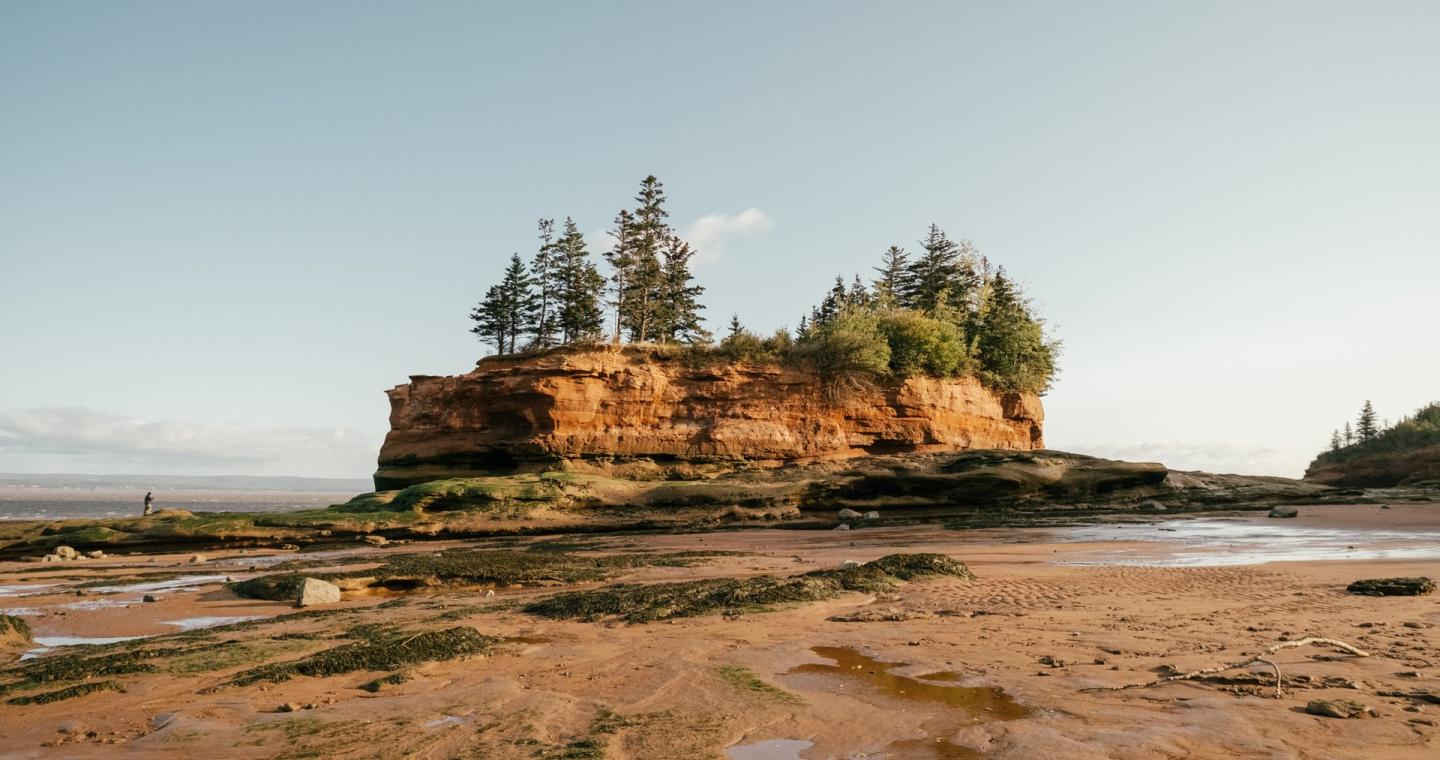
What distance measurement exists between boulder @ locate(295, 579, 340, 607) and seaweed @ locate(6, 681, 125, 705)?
502cm

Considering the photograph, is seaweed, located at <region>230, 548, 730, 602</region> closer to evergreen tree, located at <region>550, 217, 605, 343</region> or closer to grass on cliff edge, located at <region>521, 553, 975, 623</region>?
grass on cliff edge, located at <region>521, 553, 975, 623</region>

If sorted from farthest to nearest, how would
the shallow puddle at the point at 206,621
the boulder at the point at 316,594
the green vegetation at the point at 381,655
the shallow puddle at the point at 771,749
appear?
the boulder at the point at 316,594 < the shallow puddle at the point at 206,621 < the green vegetation at the point at 381,655 < the shallow puddle at the point at 771,749

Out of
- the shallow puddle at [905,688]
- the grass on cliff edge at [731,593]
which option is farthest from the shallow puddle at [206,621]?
the shallow puddle at [905,688]

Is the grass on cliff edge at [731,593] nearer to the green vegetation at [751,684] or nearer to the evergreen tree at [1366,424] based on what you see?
the green vegetation at [751,684]

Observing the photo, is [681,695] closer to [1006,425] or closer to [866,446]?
[866,446]

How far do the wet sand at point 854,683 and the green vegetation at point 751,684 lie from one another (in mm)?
31

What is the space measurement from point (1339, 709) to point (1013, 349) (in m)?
43.1

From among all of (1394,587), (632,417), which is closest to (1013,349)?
(632,417)

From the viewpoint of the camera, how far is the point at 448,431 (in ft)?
120

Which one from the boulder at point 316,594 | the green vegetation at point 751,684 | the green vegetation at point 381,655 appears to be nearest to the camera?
the green vegetation at point 751,684

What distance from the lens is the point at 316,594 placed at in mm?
12391

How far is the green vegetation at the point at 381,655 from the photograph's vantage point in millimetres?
7344

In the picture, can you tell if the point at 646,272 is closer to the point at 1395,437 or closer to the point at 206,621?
the point at 206,621

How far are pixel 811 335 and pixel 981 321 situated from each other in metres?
13.8
